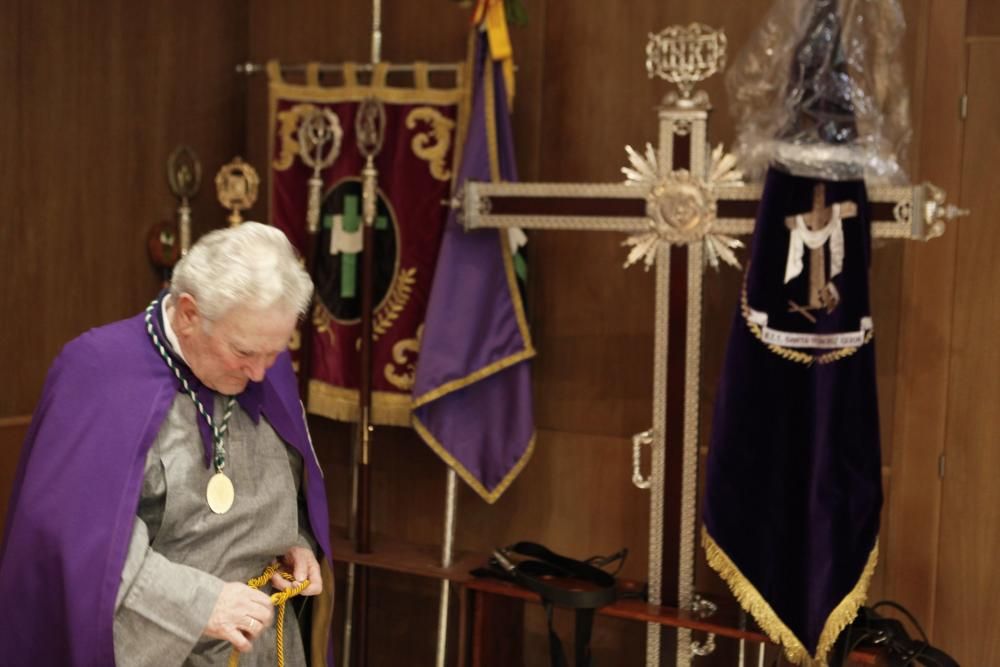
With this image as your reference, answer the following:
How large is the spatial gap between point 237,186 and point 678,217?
4.65 ft

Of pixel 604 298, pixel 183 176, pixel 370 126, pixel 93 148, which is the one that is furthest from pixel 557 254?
pixel 93 148

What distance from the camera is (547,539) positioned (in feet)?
12.2

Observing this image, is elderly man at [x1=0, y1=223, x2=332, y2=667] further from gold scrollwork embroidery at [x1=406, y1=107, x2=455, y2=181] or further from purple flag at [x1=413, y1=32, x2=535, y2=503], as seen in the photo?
gold scrollwork embroidery at [x1=406, y1=107, x2=455, y2=181]

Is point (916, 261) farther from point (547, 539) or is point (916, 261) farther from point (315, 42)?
point (315, 42)

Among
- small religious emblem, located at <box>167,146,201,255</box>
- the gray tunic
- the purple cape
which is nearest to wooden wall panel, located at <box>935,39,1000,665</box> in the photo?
the gray tunic

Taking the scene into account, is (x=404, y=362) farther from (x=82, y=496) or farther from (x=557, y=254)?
(x=82, y=496)

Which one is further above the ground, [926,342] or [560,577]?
[926,342]

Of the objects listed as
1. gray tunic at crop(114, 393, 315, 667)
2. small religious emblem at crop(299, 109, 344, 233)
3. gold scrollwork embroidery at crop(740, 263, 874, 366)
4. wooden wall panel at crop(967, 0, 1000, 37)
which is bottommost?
gray tunic at crop(114, 393, 315, 667)

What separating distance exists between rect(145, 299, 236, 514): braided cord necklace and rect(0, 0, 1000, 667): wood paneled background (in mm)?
1422

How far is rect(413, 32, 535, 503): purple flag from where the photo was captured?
11.1 feet

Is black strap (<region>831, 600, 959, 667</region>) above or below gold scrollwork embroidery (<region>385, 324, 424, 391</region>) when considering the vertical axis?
below

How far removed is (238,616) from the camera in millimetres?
2016

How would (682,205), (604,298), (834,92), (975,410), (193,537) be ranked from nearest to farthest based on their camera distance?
(193,537) < (834,92) < (682,205) < (975,410) < (604,298)

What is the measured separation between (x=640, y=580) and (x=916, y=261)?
3.96ft
